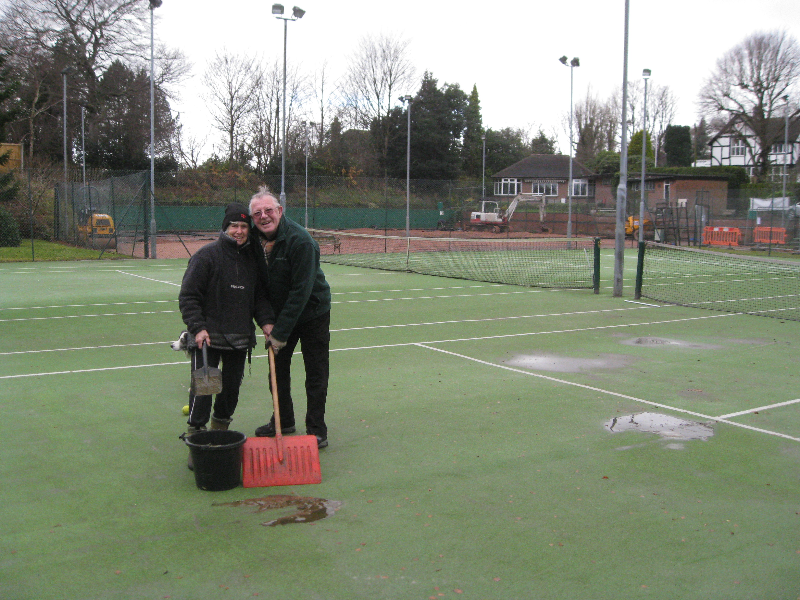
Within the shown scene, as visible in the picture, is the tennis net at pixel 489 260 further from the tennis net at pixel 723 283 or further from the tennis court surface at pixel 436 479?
the tennis court surface at pixel 436 479

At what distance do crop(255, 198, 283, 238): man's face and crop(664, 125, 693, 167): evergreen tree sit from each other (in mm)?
78299

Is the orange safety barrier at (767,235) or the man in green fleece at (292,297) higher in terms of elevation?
the orange safety barrier at (767,235)

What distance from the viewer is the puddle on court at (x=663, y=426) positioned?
5.95 meters

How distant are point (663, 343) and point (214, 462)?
7.26 meters

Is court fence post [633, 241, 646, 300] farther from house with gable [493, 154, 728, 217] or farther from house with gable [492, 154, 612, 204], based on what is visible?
house with gable [492, 154, 612, 204]

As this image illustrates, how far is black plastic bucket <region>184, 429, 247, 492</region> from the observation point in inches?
180

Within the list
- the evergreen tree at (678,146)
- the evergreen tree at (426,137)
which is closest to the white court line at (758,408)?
the evergreen tree at (426,137)

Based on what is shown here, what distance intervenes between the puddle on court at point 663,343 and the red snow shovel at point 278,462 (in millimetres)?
6339

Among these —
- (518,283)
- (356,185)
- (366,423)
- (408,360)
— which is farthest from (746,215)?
(366,423)

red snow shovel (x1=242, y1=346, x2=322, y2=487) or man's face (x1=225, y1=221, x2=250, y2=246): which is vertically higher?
man's face (x1=225, y1=221, x2=250, y2=246)

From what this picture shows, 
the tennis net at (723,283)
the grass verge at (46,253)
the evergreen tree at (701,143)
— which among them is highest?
the evergreen tree at (701,143)

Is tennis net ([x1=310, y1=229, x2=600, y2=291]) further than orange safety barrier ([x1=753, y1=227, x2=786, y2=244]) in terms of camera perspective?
No

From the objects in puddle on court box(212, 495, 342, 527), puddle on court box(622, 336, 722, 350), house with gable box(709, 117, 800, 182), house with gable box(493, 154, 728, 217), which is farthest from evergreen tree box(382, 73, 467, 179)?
puddle on court box(212, 495, 342, 527)

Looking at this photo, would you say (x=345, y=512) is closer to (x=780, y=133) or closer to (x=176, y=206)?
(x=176, y=206)
